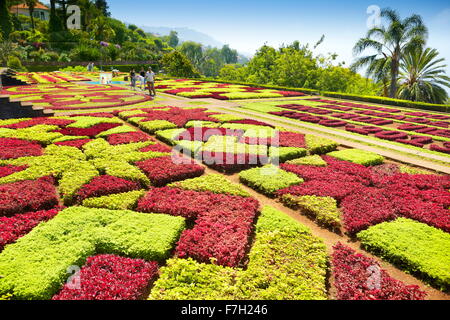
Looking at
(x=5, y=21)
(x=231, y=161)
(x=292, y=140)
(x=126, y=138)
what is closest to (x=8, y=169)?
(x=126, y=138)

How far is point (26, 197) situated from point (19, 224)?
1.13m

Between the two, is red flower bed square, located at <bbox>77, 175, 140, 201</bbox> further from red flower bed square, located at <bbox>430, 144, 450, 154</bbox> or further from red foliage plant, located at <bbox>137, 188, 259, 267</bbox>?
red flower bed square, located at <bbox>430, 144, 450, 154</bbox>

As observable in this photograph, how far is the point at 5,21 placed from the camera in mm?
60594

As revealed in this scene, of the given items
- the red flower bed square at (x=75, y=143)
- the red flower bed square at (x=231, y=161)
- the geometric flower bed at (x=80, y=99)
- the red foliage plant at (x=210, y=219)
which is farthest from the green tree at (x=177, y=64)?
the red foliage plant at (x=210, y=219)

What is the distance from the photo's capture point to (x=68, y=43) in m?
62.7

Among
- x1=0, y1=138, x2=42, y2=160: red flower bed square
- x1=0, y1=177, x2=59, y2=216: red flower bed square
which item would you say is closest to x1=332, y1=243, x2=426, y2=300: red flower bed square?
x1=0, y1=177, x2=59, y2=216: red flower bed square

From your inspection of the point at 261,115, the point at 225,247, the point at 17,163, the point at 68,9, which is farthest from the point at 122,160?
the point at 68,9

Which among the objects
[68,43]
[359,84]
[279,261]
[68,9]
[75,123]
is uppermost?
[68,9]

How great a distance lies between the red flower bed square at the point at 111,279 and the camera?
437 cm

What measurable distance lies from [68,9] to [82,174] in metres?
81.2

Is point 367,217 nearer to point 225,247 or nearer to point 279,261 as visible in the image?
point 279,261

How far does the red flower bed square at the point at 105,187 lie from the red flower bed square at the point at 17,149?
12.2 ft

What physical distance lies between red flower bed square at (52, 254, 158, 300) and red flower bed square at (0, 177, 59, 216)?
290 cm

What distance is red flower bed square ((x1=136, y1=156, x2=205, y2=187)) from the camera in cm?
877
